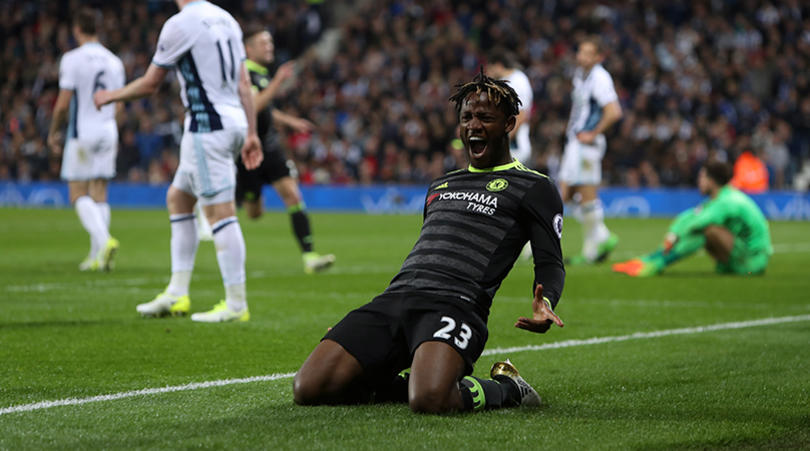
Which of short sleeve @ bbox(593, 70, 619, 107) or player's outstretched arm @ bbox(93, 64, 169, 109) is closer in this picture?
player's outstretched arm @ bbox(93, 64, 169, 109)

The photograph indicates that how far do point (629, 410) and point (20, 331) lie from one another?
391cm

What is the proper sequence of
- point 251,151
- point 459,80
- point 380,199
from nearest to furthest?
point 251,151, point 380,199, point 459,80

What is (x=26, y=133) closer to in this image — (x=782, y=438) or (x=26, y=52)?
(x=26, y=52)

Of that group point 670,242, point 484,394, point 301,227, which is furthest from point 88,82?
point 484,394

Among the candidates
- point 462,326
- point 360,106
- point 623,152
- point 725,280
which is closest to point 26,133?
point 360,106

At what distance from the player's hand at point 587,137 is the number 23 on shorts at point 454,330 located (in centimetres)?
828

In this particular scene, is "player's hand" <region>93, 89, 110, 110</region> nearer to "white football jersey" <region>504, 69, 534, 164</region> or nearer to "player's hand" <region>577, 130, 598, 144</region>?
"white football jersey" <region>504, 69, 534, 164</region>

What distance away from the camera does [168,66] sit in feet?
23.7

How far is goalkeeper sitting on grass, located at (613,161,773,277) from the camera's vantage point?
10.9 meters

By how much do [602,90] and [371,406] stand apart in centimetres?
864

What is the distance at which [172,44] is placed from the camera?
23.5ft

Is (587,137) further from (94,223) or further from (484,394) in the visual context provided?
(484,394)

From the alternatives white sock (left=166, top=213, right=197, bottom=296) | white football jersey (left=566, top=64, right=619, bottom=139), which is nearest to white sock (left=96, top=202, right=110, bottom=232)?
white sock (left=166, top=213, right=197, bottom=296)

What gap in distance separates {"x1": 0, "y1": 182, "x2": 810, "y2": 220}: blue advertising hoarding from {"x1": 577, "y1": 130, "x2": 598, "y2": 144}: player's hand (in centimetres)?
1243
